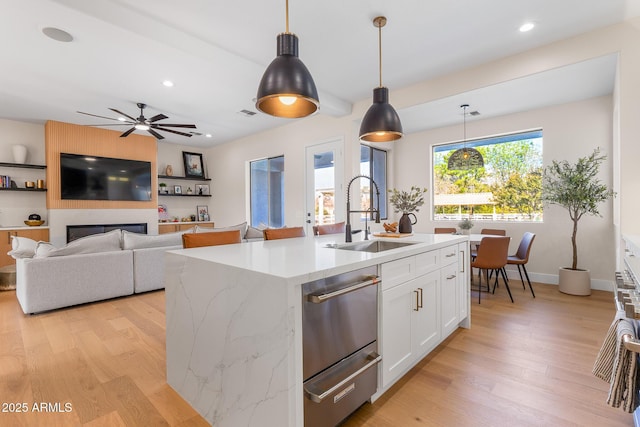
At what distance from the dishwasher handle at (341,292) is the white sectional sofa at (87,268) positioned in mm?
2568

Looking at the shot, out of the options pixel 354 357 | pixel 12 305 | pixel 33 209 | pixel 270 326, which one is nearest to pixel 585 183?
pixel 354 357

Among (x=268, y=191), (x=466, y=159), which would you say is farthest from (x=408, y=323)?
(x=268, y=191)

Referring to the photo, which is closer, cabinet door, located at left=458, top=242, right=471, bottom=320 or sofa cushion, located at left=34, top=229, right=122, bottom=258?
cabinet door, located at left=458, top=242, right=471, bottom=320

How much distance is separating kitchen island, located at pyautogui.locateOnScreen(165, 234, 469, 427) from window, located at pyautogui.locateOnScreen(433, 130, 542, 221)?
354 cm

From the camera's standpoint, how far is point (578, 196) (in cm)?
371

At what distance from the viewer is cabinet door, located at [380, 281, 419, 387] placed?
1709 mm

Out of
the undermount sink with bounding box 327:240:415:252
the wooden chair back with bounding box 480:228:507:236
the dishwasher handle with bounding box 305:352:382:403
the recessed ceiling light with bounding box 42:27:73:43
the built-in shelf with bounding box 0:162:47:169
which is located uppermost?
the recessed ceiling light with bounding box 42:27:73:43

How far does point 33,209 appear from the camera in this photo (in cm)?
583

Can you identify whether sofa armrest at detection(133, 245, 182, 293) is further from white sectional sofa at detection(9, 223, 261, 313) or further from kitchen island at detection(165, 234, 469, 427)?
kitchen island at detection(165, 234, 469, 427)

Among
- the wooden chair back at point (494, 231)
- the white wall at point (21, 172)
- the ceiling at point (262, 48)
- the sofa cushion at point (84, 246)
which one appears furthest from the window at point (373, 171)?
the white wall at point (21, 172)

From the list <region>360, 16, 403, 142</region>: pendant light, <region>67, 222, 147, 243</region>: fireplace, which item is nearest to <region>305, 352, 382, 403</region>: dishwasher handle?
<region>360, 16, 403, 142</region>: pendant light

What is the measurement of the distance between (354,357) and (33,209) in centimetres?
729

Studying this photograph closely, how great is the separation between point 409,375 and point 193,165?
7498mm

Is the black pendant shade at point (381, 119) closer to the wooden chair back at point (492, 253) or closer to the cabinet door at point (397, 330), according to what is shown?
the cabinet door at point (397, 330)
